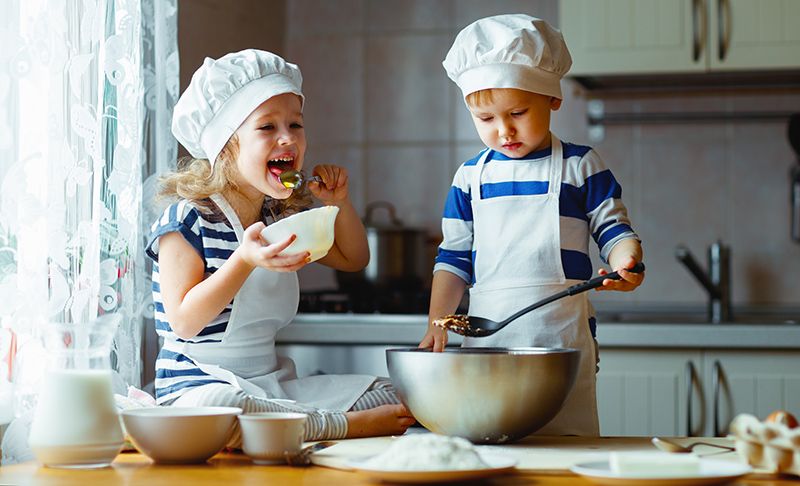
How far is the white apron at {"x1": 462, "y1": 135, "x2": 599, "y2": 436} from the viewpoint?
5.39ft

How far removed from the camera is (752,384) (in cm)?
241

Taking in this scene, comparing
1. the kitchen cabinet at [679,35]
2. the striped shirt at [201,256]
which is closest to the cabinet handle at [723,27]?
the kitchen cabinet at [679,35]

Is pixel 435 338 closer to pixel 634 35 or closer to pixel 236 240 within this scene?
pixel 236 240

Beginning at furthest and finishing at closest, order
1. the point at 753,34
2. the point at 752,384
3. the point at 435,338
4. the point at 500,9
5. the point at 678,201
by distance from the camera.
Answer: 1. the point at 500,9
2. the point at 678,201
3. the point at 753,34
4. the point at 752,384
5. the point at 435,338

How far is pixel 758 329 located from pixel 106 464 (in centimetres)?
168

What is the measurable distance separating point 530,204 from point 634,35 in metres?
1.20

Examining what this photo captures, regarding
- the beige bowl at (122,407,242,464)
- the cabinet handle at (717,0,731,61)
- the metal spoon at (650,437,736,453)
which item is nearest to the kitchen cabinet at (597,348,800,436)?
the cabinet handle at (717,0,731,61)

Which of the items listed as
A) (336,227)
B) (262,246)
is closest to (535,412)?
(262,246)

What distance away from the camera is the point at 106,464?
45.9 inches

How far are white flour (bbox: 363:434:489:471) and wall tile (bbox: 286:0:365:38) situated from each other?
236 cm

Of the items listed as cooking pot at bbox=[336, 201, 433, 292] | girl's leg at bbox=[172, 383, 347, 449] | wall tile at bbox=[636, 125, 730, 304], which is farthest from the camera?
wall tile at bbox=[636, 125, 730, 304]

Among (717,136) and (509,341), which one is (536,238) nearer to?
(509,341)

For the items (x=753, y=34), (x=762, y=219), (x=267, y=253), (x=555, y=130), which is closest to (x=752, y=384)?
(x=762, y=219)

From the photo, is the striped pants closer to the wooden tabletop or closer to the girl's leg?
the girl's leg
